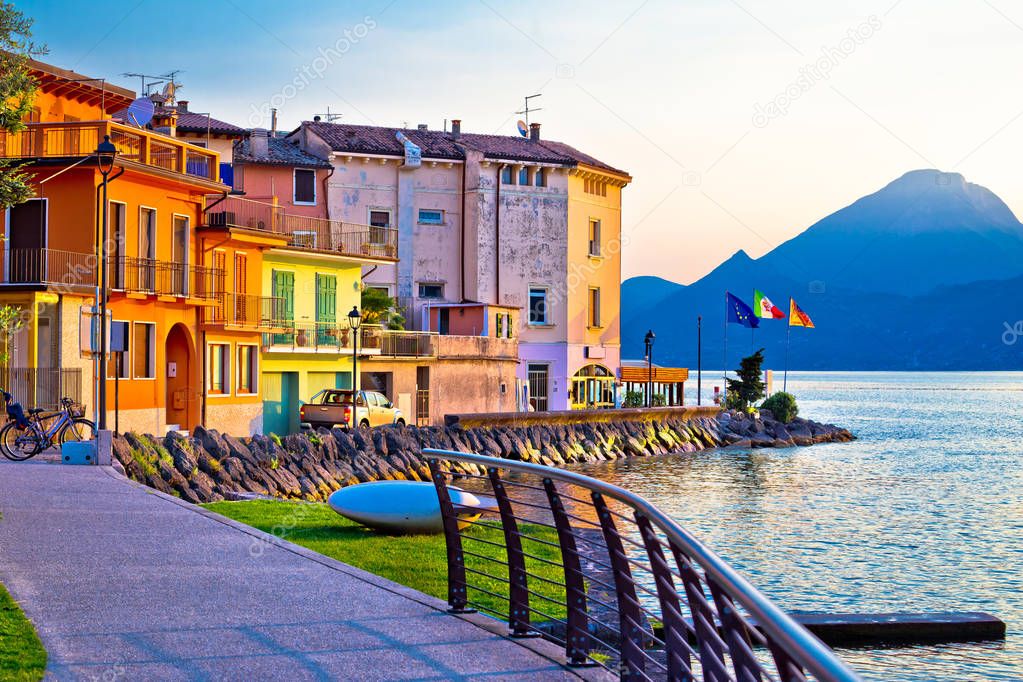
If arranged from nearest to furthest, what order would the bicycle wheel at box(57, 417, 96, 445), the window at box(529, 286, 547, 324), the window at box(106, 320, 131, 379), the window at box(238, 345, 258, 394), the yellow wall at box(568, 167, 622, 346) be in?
the bicycle wheel at box(57, 417, 96, 445), the window at box(106, 320, 131, 379), the window at box(238, 345, 258, 394), the window at box(529, 286, 547, 324), the yellow wall at box(568, 167, 622, 346)

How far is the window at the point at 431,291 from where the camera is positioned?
2534 inches

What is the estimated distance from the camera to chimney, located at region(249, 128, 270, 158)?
5725 centimetres

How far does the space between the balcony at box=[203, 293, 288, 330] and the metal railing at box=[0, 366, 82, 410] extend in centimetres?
972

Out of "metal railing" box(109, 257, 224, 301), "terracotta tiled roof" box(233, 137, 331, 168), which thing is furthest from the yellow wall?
"metal railing" box(109, 257, 224, 301)

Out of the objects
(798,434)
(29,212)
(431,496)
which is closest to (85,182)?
(29,212)

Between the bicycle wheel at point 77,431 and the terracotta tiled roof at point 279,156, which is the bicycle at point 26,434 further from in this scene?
the terracotta tiled roof at point 279,156

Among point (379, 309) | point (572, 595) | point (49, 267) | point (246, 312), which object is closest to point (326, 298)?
point (379, 309)

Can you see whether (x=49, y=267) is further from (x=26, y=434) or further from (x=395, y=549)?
(x=395, y=549)

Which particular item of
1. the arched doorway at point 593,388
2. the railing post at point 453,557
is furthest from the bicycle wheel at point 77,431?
the arched doorway at point 593,388

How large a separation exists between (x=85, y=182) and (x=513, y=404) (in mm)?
29136

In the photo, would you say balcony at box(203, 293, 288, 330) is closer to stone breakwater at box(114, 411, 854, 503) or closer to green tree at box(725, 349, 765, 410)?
stone breakwater at box(114, 411, 854, 503)

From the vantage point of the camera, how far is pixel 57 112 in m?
40.3

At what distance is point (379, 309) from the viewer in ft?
187

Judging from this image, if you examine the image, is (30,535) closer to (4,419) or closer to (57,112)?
(4,419)
